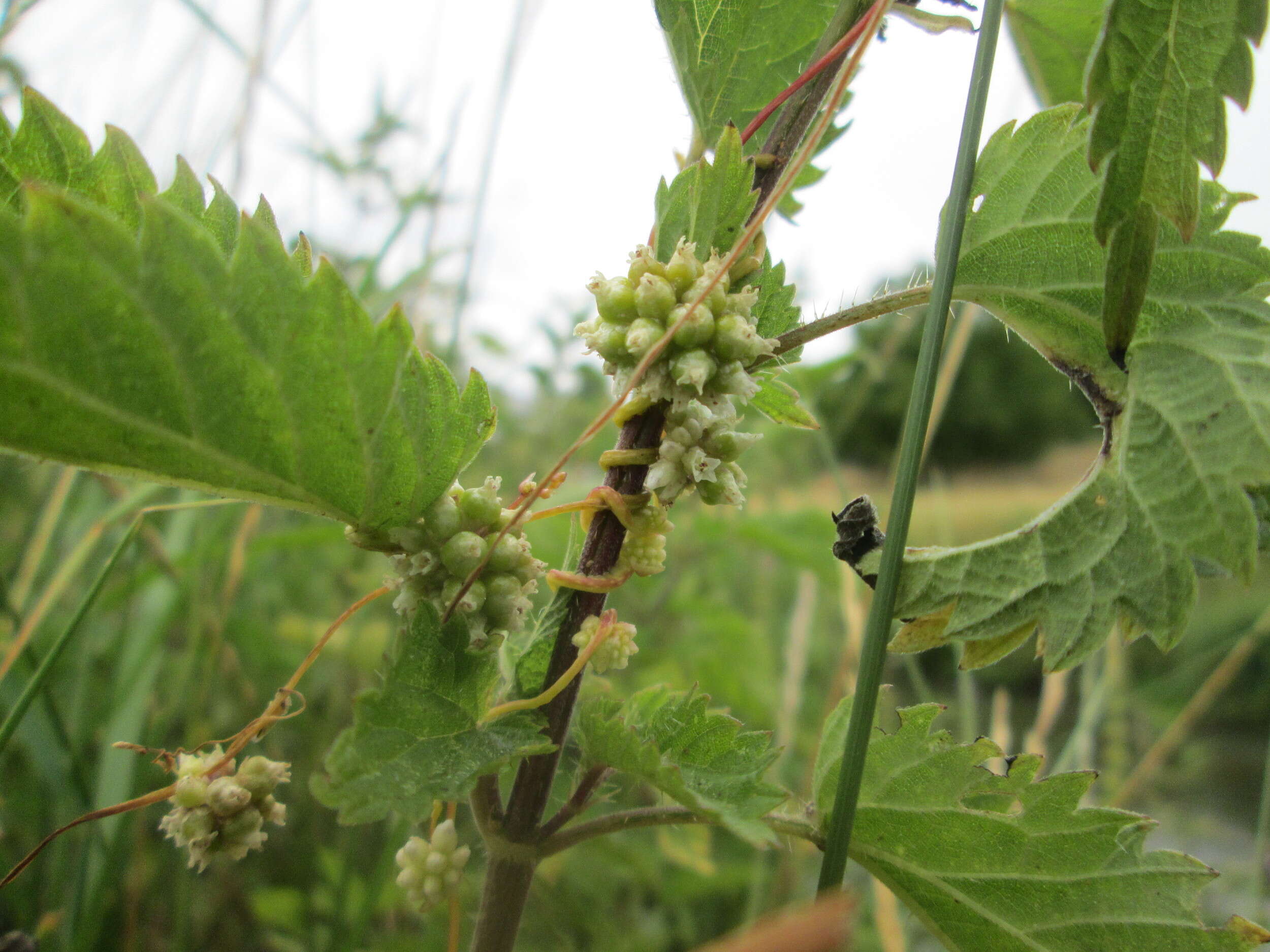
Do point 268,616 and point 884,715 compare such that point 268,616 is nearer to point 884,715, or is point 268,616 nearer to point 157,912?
point 157,912

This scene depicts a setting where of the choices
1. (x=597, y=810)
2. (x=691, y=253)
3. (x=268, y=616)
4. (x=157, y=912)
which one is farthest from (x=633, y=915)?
(x=691, y=253)

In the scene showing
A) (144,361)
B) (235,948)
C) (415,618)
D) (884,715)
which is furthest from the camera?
(884,715)

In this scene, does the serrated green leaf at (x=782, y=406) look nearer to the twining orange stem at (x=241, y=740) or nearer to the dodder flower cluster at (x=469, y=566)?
the dodder flower cluster at (x=469, y=566)

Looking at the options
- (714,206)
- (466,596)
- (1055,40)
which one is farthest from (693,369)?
(1055,40)

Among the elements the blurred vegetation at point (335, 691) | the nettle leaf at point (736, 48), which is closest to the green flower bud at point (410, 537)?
the blurred vegetation at point (335, 691)

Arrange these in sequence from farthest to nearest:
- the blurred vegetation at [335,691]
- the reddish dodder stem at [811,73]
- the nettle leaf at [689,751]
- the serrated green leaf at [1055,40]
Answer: the blurred vegetation at [335,691] < the serrated green leaf at [1055,40] < the reddish dodder stem at [811,73] < the nettle leaf at [689,751]

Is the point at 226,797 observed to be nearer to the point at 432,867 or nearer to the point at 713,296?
the point at 432,867

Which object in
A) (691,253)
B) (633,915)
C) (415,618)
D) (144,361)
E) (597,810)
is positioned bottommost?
(633,915)
